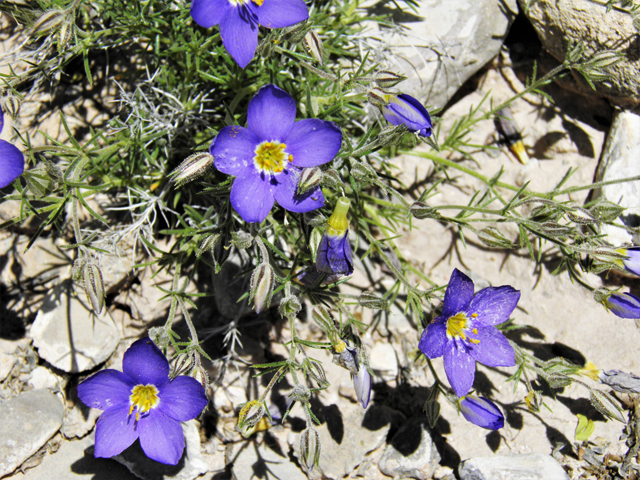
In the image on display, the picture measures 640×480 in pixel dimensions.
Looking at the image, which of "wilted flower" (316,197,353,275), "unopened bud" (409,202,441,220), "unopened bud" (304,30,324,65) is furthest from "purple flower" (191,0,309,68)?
"unopened bud" (409,202,441,220)

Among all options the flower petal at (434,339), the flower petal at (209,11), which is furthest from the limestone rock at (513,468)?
the flower petal at (209,11)

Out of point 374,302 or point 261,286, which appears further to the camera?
point 374,302

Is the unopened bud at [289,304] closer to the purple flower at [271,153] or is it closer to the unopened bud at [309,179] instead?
the purple flower at [271,153]

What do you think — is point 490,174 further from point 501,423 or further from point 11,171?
point 11,171

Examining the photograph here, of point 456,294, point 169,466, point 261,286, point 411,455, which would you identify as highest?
point 456,294

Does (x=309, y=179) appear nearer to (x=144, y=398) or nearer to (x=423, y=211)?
(x=423, y=211)

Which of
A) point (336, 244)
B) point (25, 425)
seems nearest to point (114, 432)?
point (25, 425)
